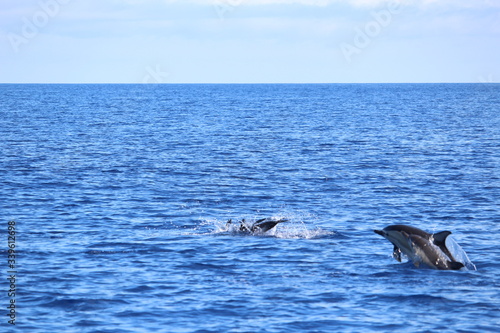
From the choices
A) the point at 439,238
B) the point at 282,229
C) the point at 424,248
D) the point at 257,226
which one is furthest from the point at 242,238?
the point at 439,238

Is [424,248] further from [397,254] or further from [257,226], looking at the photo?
[257,226]

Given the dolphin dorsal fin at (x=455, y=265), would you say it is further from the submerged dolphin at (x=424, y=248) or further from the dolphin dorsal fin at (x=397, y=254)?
the dolphin dorsal fin at (x=397, y=254)

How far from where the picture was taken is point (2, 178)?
150ft

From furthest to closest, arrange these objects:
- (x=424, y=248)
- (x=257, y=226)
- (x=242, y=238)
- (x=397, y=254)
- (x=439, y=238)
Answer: (x=257, y=226), (x=242, y=238), (x=397, y=254), (x=424, y=248), (x=439, y=238)

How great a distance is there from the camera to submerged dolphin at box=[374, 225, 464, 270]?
25.1m

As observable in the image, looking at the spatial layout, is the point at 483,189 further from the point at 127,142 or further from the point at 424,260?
the point at 127,142

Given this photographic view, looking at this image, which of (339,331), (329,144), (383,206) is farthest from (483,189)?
(329,144)

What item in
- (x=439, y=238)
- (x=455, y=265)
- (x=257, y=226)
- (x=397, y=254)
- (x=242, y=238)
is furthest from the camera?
(x=257, y=226)

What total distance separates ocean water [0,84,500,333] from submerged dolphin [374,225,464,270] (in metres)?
0.42

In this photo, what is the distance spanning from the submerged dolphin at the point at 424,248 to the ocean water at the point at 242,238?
0.42 m

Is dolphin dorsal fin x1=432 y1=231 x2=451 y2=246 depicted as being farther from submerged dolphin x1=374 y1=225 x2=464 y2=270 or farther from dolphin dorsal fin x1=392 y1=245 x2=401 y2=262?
dolphin dorsal fin x1=392 y1=245 x2=401 y2=262

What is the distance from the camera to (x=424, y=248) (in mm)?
25172

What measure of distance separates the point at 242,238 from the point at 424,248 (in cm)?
821

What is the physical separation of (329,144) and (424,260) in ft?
157
